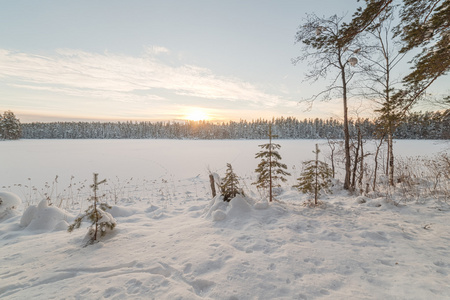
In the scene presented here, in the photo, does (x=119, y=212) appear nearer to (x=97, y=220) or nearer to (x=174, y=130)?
(x=97, y=220)

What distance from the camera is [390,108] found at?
16.2ft

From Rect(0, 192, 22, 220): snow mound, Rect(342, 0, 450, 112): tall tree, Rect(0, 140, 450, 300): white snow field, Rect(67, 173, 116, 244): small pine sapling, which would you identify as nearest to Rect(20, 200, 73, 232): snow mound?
Rect(0, 140, 450, 300): white snow field

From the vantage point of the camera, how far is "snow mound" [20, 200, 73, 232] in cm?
521

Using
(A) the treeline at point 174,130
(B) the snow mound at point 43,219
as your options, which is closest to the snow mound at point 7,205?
(B) the snow mound at point 43,219

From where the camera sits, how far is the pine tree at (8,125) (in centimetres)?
5750

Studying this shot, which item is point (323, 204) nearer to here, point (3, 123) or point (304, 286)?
point (304, 286)

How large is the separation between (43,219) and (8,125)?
8182 cm

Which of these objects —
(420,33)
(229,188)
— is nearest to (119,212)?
(229,188)

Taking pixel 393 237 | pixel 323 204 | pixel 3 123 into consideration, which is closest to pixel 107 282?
pixel 393 237

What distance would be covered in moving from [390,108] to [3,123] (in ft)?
292

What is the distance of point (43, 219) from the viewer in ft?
17.5

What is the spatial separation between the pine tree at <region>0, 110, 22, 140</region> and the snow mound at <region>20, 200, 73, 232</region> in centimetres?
8089

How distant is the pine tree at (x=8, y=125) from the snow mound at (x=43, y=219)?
80.9 m

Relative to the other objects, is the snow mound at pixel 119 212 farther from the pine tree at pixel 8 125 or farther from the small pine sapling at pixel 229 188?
the pine tree at pixel 8 125
